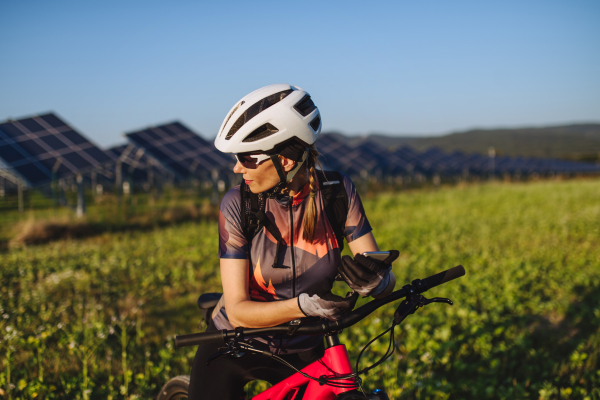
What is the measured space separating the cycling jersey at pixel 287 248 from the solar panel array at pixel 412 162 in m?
20.7

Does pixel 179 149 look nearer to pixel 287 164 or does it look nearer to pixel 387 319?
pixel 387 319

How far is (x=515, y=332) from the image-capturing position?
4.25 m

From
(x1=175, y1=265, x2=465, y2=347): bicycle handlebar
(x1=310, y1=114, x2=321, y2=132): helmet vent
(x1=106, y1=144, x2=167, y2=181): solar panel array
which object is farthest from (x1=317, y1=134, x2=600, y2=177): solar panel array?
(x1=175, y1=265, x2=465, y2=347): bicycle handlebar

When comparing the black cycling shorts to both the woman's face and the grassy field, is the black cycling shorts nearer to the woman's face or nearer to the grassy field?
the grassy field

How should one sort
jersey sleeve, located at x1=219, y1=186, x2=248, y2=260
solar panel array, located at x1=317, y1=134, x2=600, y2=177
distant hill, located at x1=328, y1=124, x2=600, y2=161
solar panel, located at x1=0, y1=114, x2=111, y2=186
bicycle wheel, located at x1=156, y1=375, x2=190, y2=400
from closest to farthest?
jersey sleeve, located at x1=219, y1=186, x2=248, y2=260
bicycle wheel, located at x1=156, y1=375, x2=190, y2=400
solar panel, located at x1=0, y1=114, x2=111, y2=186
solar panel array, located at x1=317, y1=134, x2=600, y2=177
distant hill, located at x1=328, y1=124, x2=600, y2=161

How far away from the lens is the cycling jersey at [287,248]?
1686 millimetres

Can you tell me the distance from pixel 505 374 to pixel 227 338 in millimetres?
3248

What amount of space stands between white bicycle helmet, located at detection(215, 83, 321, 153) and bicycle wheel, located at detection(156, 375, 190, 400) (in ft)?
4.66

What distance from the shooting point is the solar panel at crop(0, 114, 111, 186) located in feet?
37.5

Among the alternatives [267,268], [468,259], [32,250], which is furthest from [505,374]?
[32,250]

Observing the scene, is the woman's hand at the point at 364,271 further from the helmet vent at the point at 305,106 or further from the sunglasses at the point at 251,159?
the helmet vent at the point at 305,106

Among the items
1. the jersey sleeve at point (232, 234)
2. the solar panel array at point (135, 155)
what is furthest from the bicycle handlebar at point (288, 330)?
the solar panel array at point (135, 155)

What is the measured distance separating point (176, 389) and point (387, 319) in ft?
9.55

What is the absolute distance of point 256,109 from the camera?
1710 mm
